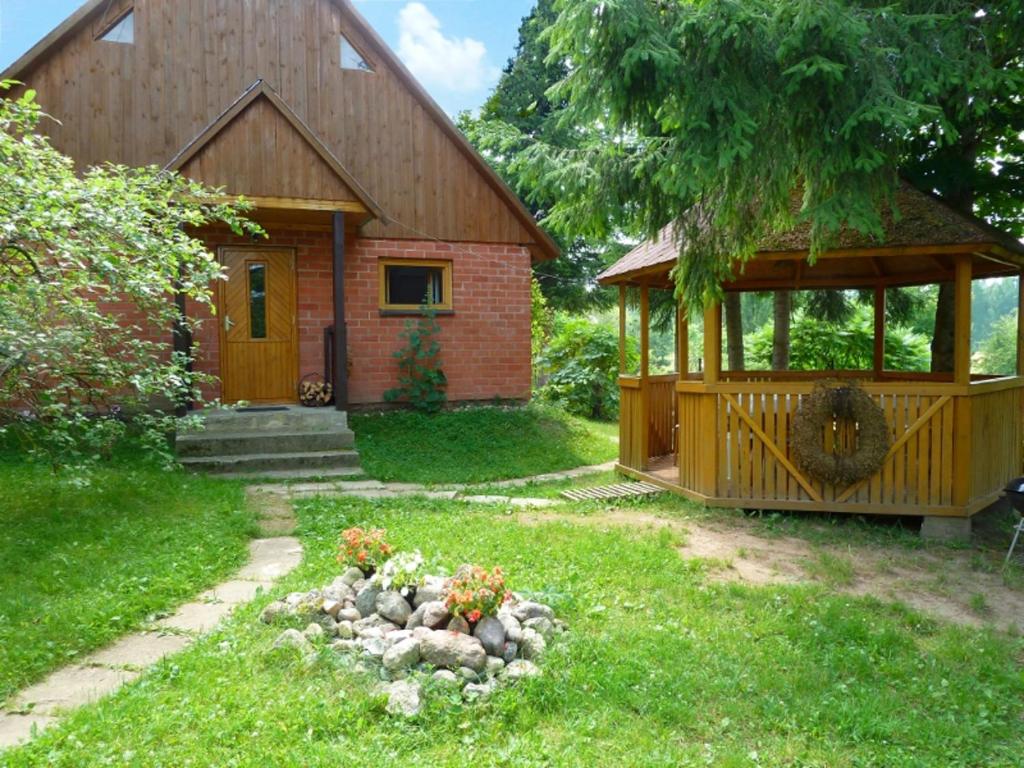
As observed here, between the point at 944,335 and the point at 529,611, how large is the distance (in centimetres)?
696

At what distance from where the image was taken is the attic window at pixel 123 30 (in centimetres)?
1025

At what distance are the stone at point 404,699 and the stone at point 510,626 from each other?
0.64m

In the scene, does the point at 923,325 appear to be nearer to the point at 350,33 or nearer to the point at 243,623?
the point at 350,33

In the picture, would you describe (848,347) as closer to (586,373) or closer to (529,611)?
(586,373)

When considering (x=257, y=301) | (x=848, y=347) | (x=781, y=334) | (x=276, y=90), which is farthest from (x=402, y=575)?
(x=848, y=347)

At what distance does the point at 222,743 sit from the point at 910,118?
5.17 meters

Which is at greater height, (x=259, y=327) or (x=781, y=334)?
(x=259, y=327)

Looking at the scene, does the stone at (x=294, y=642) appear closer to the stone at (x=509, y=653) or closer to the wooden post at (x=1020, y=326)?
the stone at (x=509, y=653)

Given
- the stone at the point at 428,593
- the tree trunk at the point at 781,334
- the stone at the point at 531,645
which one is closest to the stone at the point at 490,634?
the stone at the point at 531,645

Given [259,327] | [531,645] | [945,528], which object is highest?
[259,327]

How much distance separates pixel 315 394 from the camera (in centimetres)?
1050

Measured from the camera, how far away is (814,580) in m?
5.27

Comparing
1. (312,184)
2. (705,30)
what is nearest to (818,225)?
(705,30)

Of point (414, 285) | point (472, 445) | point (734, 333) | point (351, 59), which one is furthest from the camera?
point (734, 333)
